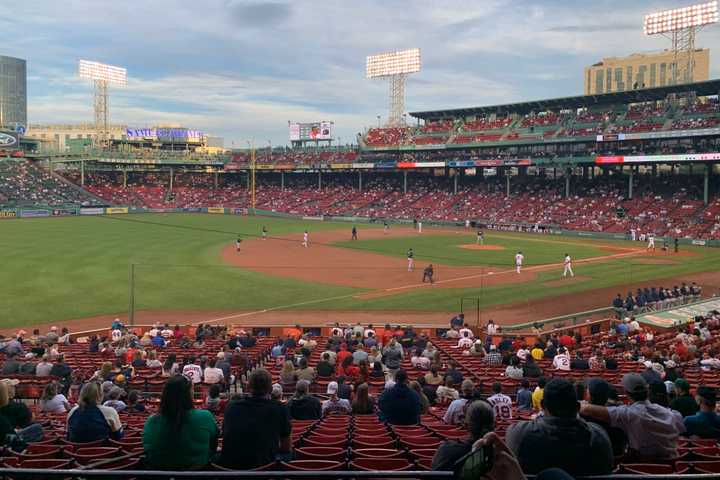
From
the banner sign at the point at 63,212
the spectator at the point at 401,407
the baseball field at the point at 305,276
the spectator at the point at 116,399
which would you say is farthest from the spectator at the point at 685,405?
the banner sign at the point at 63,212

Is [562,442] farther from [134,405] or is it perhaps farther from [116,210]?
[116,210]

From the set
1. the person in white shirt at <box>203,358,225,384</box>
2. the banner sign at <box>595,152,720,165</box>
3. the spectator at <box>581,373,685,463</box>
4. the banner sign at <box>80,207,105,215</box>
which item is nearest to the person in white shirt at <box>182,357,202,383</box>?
the person in white shirt at <box>203,358,225,384</box>

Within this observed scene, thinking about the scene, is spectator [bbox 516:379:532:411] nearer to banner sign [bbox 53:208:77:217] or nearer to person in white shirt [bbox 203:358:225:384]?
person in white shirt [bbox 203:358:225:384]

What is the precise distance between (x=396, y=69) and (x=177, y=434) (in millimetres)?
99572

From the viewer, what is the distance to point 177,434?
200 inches

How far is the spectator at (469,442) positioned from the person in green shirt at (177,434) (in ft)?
6.68

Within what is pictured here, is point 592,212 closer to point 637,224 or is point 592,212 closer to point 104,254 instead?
point 637,224

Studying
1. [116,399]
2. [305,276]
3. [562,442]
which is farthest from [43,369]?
[305,276]

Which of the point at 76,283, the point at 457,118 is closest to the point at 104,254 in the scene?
the point at 76,283

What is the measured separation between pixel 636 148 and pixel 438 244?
31.1 m

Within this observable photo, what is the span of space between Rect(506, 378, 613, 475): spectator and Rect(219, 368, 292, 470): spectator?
2144 mm

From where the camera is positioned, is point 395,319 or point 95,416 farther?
point 395,319

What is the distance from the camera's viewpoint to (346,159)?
97688 mm

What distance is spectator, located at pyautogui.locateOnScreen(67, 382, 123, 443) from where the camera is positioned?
673cm
